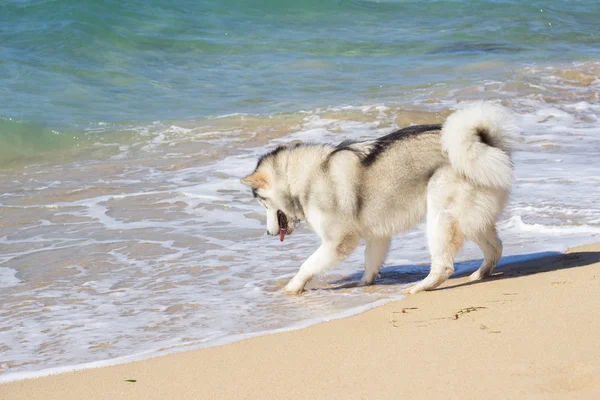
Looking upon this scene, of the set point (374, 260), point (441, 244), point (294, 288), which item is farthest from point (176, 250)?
point (441, 244)

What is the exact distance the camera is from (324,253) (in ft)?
19.8

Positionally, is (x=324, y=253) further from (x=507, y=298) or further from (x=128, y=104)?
(x=128, y=104)

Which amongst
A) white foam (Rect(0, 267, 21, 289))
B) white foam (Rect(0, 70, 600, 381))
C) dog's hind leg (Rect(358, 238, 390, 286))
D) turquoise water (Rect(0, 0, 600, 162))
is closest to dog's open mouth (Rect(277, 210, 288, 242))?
white foam (Rect(0, 70, 600, 381))

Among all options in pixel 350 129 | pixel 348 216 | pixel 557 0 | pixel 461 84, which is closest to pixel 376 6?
pixel 557 0

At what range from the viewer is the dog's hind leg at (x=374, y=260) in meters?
6.25

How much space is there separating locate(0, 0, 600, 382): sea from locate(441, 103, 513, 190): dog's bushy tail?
97 centimetres

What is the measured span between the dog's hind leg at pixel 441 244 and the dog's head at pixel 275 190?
42.5 inches

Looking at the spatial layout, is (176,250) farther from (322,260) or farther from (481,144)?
(481,144)

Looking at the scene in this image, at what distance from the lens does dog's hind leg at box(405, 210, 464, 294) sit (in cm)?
570

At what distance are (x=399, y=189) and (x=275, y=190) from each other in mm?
931

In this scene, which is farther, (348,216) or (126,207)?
(126,207)

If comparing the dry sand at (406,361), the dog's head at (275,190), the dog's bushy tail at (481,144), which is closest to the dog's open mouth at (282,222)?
the dog's head at (275,190)

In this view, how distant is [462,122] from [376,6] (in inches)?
875

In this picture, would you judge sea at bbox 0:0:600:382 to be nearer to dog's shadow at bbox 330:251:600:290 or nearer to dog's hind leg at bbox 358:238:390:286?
dog's shadow at bbox 330:251:600:290
